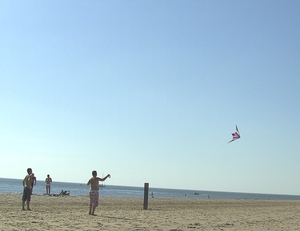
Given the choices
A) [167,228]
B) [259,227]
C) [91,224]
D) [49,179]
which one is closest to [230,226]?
[259,227]

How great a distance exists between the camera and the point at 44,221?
448 inches

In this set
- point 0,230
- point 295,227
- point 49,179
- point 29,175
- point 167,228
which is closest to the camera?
point 0,230

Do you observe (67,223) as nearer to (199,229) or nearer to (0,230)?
(0,230)

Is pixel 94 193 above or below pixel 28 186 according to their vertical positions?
below

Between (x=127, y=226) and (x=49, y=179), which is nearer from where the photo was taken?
(x=127, y=226)

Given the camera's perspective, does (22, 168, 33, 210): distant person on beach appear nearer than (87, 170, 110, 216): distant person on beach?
No

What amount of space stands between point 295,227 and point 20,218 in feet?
27.2

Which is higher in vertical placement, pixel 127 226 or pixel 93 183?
pixel 93 183

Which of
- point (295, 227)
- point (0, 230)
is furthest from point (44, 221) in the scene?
point (295, 227)

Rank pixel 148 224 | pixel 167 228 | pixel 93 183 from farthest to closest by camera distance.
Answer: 1. pixel 93 183
2. pixel 148 224
3. pixel 167 228

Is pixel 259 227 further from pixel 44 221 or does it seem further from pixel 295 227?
pixel 44 221

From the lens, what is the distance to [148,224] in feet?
38.3

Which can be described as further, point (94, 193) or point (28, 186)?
point (28, 186)

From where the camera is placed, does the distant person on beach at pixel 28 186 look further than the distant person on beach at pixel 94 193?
Yes
